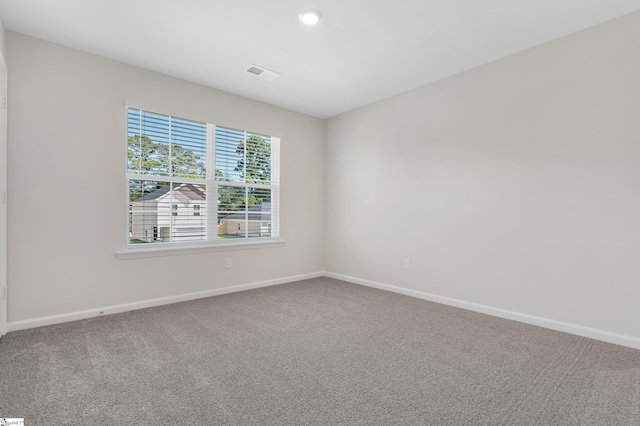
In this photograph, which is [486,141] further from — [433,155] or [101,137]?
[101,137]

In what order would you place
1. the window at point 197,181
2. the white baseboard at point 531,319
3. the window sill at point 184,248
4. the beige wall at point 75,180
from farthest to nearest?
1. the window at point 197,181
2. the window sill at point 184,248
3. the beige wall at point 75,180
4. the white baseboard at point 531,319

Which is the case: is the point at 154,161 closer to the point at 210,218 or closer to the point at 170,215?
the point at 170,215

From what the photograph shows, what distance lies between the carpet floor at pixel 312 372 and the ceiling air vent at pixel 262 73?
2593mm

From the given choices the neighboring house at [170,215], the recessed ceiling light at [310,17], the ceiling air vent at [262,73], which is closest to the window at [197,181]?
the neighboring house at [170,215]

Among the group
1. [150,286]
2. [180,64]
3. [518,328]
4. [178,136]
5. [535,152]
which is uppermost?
[180,64]

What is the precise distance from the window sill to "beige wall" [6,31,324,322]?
0.22ft

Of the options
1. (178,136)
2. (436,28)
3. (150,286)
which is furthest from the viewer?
(178,136)

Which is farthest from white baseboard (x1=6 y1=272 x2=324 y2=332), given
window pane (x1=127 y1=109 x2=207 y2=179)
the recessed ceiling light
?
the recessed ceiling light

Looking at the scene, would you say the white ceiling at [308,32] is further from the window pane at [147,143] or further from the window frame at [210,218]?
the window frame at [210,218]

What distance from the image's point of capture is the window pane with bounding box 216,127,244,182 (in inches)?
156

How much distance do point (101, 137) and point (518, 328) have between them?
171 inches

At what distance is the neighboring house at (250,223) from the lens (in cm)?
408

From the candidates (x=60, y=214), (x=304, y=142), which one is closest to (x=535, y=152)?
(x=304, y=142)

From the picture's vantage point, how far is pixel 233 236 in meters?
4.14
